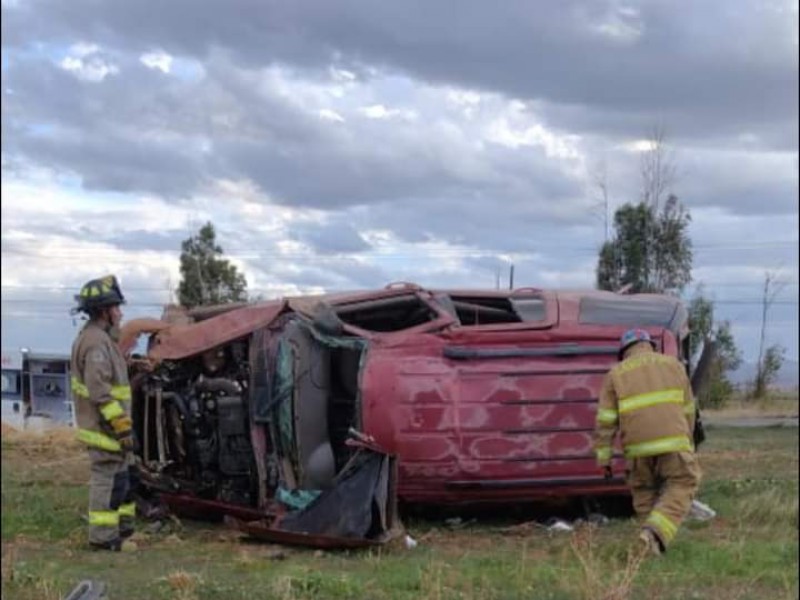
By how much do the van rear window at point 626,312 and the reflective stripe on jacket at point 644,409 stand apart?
1.11 metres

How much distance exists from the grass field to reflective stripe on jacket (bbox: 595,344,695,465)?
669 millimetres

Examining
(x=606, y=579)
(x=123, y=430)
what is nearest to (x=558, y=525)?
(x=606, y=579)

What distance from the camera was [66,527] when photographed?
9.18 metres

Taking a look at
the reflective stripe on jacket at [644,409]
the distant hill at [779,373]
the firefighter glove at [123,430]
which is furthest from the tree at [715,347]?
the firefighter glove at [123,430]

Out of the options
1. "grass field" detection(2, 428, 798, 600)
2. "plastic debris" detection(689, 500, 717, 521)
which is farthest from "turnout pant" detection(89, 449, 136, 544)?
"plastic debris" detection(689, 500, 717, 521)

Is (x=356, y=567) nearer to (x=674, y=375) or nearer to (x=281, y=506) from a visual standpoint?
(x=281, y=506)

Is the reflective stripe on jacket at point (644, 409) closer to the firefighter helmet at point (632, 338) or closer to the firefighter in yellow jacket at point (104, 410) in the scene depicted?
the firefighter helmet at point (632, 338)

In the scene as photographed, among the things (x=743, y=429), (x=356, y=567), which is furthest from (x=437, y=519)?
(x=743, y=429)

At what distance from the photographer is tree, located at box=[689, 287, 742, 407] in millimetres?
10602

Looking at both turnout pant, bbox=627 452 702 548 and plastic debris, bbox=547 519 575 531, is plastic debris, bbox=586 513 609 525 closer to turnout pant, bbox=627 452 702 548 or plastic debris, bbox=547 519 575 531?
plastic debris, bbox=547 519 575 531

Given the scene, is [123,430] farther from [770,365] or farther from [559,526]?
[770,365]

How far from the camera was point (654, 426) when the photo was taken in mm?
7844

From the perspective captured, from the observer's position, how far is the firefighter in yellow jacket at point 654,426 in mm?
7836

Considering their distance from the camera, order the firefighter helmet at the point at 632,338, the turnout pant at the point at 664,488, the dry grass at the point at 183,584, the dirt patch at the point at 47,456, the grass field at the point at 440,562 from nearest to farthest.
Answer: the dry grass at the point at 183,584 → the grass field at the point at 440,562 → the turnout pant at the point at 664,488 → the firefighter helmet at the point at 632,338 → the dirt patch at the point at 47,456
